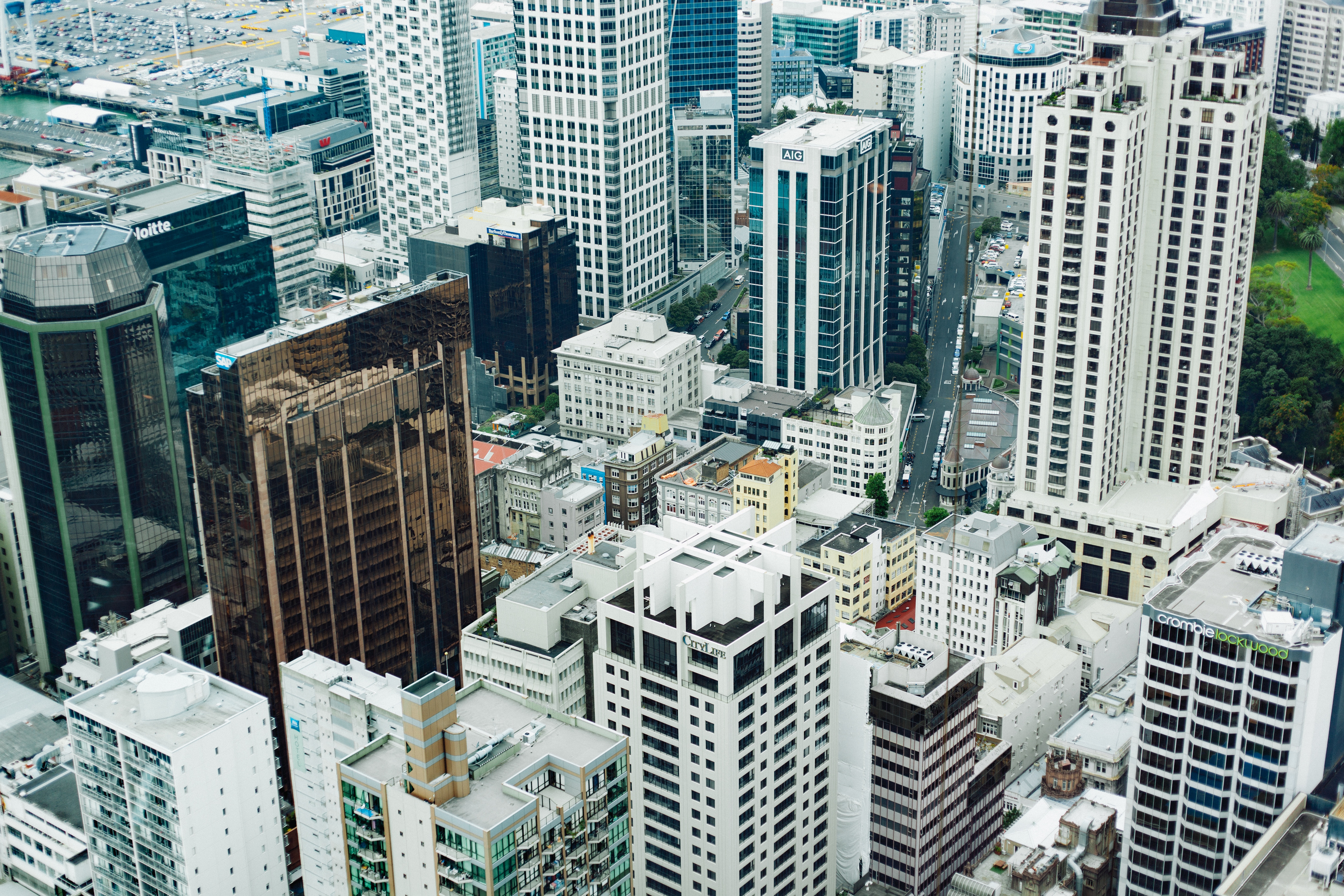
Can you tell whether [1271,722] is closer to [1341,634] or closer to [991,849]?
[1341,634]

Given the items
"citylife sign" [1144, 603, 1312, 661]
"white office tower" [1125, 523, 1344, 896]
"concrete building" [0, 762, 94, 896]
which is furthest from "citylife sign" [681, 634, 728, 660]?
"concrete building" [0, 762, 94, 896]

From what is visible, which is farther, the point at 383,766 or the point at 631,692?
the point at 631,692

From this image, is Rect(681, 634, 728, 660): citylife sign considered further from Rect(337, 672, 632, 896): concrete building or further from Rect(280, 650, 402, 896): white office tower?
Rect(280, 650, 402, 896): white office tower

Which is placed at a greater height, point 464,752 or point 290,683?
point 464,752

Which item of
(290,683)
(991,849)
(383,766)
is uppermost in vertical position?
(383,766)

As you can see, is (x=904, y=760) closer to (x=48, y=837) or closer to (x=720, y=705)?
(x=720, y=705)

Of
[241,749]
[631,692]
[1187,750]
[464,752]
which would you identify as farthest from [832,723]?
[241,749]

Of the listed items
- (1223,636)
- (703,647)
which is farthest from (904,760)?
(703,647)
